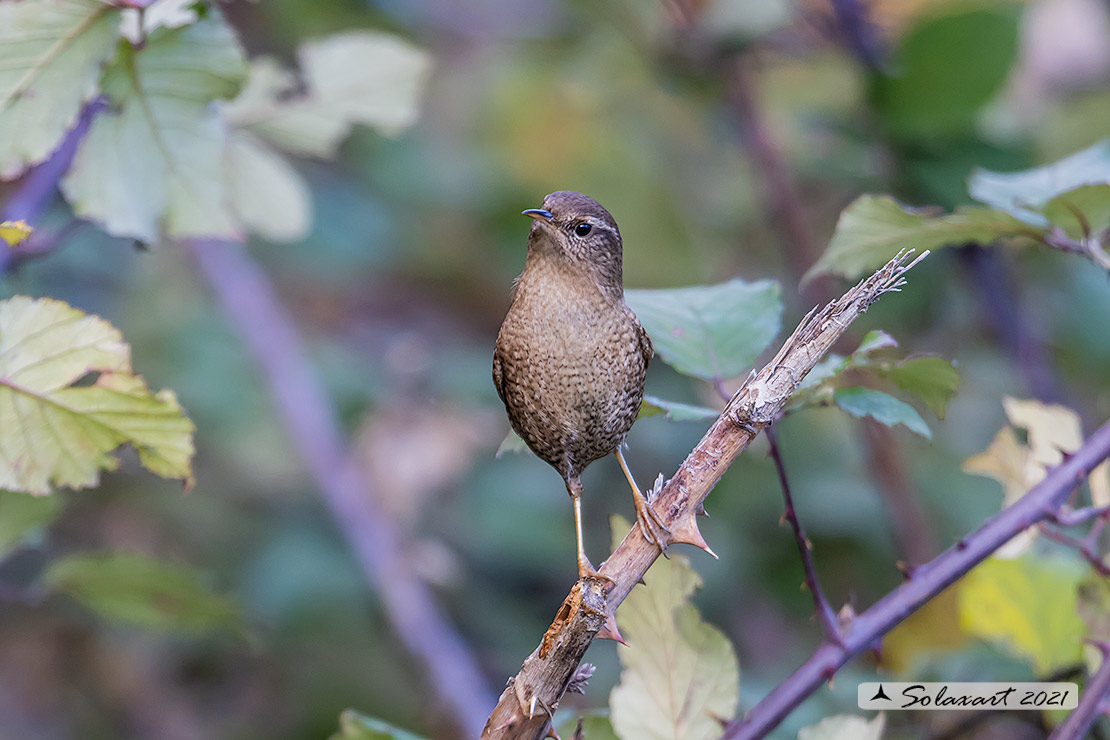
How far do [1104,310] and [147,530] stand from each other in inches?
158

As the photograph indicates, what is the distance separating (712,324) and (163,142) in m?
1.01

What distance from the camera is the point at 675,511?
1304mm

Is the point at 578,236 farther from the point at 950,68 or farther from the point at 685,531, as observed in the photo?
the point at 950,68

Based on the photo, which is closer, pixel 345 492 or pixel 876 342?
pixel 876 342

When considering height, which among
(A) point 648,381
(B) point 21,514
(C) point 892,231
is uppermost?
(A) point 648,381

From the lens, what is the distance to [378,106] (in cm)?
238

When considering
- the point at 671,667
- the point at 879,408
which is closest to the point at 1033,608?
the point at 879,408

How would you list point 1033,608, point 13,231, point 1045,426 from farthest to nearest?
point 1033,608 → point 1045,426 → point 13,231

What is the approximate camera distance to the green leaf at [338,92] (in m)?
2.29

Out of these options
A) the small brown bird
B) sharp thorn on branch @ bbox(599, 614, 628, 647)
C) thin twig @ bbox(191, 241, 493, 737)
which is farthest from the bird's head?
thin twig @ bbox(191, 241, 493, 737)

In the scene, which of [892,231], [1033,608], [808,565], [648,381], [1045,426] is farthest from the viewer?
[648,381]

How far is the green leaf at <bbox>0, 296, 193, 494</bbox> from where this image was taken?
4.63 ft

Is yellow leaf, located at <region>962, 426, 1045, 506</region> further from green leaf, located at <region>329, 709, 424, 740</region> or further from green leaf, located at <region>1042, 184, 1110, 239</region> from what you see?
green leaf, located at <region>329, 709, 424, 740</region>

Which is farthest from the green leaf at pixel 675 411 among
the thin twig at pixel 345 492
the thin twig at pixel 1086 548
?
the thin twig at pixel 345 492
